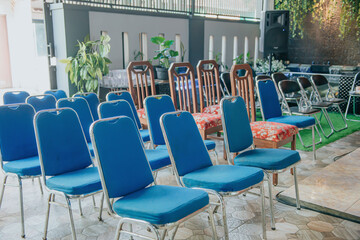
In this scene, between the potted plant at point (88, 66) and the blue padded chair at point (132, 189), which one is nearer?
the blue padded chair at point (132, 189)

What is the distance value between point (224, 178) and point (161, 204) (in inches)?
21.9

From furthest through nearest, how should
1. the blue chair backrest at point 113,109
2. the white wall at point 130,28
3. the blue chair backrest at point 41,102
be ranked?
the white wall at point 130,28
the blue chair backrest at point 41,102
the blue chair backrest at point 113,109

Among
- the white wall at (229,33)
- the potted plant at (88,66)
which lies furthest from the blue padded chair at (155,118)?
the white wall at (229,33)

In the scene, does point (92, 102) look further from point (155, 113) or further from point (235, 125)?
point (235, 125)

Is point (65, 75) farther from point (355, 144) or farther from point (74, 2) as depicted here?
point (355, 144)

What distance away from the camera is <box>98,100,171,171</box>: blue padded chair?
111 inches

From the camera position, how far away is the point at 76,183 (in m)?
2.28

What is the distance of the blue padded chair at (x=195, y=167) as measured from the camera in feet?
7.38

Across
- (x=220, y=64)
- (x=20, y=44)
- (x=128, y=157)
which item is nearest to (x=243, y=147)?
(x=128, y=157)

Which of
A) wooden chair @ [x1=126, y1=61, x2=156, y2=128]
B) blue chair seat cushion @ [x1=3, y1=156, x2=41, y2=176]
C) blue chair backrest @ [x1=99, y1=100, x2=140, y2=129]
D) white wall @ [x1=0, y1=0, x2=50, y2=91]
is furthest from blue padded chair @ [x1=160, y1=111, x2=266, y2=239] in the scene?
white wall @ [x1=0, y1=0, x2=50, y2=91]

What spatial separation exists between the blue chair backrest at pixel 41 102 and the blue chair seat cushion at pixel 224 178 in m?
2.12

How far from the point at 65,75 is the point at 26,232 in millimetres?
3780

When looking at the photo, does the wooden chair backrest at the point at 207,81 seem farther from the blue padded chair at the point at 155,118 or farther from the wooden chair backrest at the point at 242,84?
the blue padded chair at the point at 155,118

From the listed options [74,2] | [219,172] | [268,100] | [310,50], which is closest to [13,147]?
[219,172]
